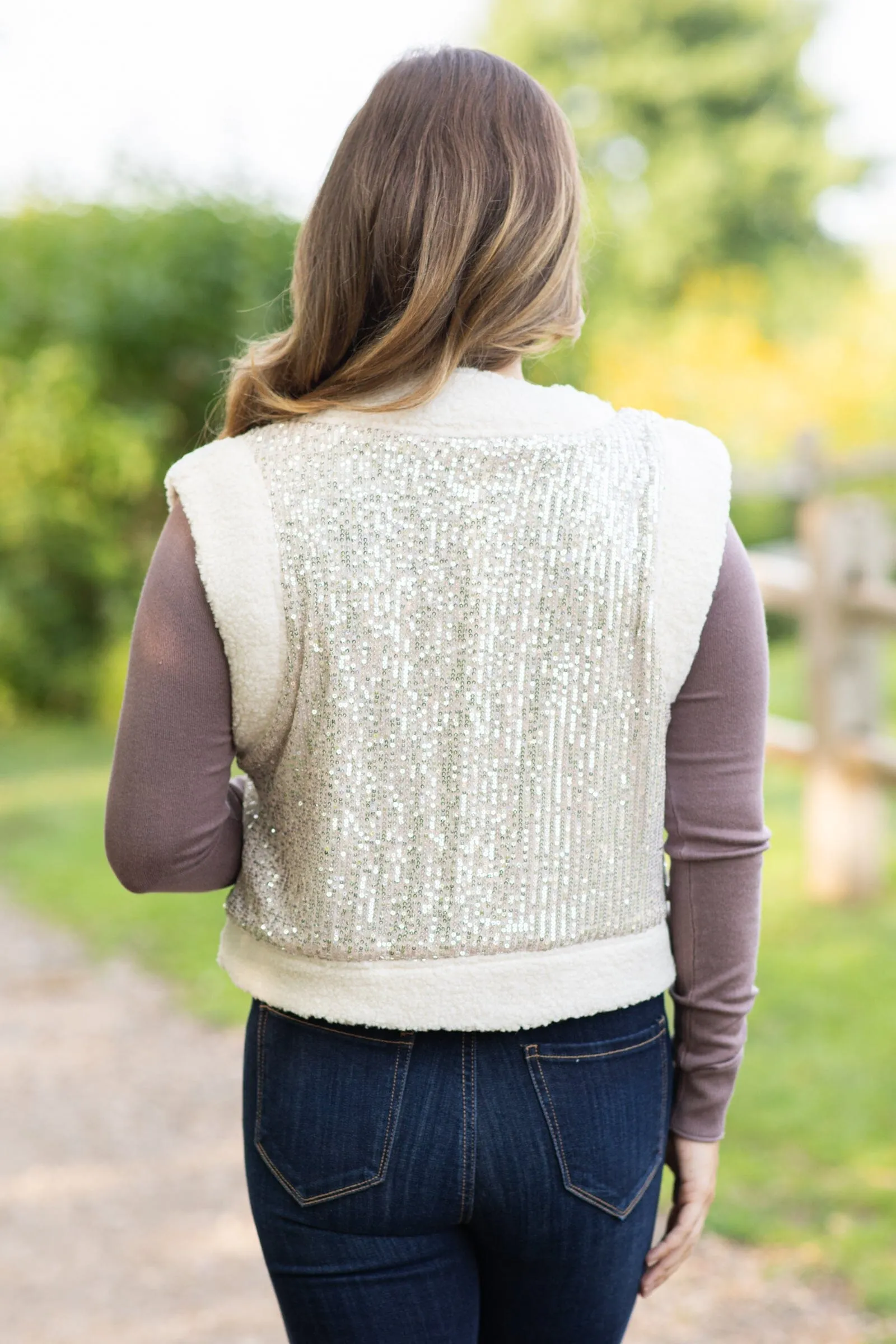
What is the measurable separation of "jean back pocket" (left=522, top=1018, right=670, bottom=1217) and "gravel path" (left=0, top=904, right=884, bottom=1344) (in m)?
1.49

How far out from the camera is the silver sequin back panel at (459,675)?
1087 millimetres

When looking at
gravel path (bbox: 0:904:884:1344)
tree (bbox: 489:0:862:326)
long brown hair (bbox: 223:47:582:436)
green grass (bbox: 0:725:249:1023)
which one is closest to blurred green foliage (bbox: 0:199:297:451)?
green grass (bbox: 0:725:249:1023)

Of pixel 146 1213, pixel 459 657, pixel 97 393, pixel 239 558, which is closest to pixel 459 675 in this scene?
pixel 459 657

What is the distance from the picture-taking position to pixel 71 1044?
4.02 meters

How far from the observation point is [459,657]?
1098mm

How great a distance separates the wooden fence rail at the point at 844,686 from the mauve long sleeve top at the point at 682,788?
10.8ft

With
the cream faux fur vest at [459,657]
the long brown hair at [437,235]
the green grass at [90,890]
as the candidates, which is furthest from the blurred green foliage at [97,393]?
the cream faux fur vest at [459,657]

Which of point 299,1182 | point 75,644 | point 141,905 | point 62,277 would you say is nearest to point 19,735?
point 75,644

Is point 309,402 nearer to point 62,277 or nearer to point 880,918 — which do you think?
point 880,918

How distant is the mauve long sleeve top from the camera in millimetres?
1102

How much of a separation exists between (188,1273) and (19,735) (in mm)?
6757

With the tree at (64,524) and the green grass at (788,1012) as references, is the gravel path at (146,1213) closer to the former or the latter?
the green grass at (788,1012)

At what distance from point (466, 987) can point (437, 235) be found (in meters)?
0.62

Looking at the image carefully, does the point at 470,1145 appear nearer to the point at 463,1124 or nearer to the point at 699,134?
the point at 463,1124
